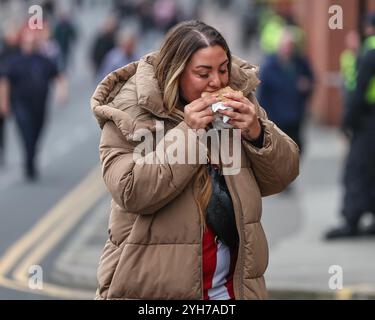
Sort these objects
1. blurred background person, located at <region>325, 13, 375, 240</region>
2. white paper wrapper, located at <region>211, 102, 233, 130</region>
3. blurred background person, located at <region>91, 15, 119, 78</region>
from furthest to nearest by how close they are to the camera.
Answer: blurred background person, located at <region>91, 15, 119, 78</region>, blurred background person, located at <region>325, 13, 375, 240</region>, white paper wrapper, located at <region>211, 102, 233, 130</region>

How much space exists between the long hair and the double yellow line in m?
4.94

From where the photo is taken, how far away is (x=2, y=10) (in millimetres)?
47875

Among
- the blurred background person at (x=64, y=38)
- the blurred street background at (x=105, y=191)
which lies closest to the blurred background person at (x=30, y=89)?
the blurred street background at (x=105, y=191)

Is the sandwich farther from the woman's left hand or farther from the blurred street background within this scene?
the blurred street background

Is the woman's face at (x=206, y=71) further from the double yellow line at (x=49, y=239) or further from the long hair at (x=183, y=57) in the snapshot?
the double yellow line at (x=49, y=239)

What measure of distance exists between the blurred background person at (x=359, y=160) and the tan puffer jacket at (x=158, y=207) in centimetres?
670

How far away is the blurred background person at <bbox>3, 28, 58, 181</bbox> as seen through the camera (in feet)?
55.8

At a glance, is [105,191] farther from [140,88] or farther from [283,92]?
[140,88]

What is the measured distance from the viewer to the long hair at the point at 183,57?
14.8ft

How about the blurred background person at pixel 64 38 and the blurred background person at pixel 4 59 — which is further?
the blurred background person at pixel 64 38

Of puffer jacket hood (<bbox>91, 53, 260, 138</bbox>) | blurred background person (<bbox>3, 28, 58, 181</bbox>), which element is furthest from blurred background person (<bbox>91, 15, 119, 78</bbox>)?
puffer jacket hood (<bbox>91, 53, 260, 138</bbox>)

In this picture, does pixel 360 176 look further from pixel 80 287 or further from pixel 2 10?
pixel 2 10

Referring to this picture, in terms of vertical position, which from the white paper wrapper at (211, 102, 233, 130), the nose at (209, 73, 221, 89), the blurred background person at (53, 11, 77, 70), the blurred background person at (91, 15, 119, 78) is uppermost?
the blurred background person at (53, 11, 77, 70)
